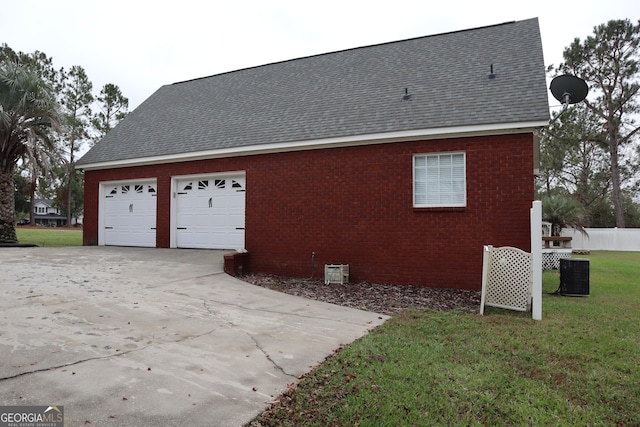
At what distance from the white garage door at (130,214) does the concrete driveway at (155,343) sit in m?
4.69

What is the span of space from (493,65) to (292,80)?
19.5ft

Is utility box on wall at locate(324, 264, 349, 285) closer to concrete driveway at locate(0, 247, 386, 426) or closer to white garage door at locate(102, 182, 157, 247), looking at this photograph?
concrete driveway at locate(0, 247, 386, 426)

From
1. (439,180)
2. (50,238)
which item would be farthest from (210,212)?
(50,238)

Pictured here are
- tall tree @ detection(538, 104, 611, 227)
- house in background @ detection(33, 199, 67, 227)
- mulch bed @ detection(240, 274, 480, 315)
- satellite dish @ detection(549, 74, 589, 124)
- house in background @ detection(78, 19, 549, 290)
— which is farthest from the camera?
house in background @ detection(33, 199, 67, 227)

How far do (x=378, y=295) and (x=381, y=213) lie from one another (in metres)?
1.90

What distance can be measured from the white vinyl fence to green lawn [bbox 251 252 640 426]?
2159 centimetres

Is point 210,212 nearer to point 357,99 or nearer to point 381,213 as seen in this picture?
point 357,99

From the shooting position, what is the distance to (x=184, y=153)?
431 inches

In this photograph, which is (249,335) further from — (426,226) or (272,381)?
(426,226)

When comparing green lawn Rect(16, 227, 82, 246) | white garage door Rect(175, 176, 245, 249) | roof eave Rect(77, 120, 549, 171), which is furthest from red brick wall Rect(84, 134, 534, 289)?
green lawn Rect(16, 227, 82, 246)

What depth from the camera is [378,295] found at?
288 inches

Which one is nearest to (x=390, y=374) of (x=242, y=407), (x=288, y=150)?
(x=242, y=407)

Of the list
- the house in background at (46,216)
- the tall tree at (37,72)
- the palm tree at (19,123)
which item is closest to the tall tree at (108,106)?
the tall tree at (37,72)

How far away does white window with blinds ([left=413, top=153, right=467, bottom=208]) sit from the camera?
25.9ft
